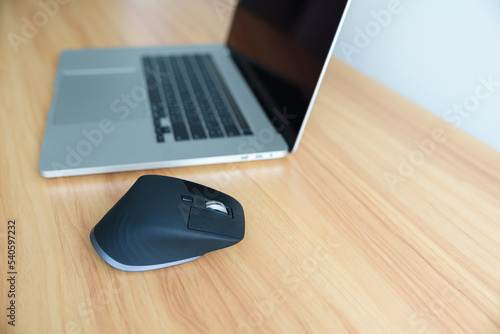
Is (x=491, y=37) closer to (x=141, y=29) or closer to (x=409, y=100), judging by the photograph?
(x=409, y=100)

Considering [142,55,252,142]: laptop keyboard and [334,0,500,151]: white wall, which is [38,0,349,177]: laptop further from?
[334,0,500,151]: white wall

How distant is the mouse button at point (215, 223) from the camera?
43 centimetres

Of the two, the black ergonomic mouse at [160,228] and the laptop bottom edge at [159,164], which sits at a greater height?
the black ergonomic mouse at [160,228]

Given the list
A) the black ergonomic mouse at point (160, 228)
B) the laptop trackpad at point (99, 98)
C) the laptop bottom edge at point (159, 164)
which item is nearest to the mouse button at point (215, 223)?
the black ergonomic mouse at point (160, 228)

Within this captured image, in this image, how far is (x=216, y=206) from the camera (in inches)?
18.3

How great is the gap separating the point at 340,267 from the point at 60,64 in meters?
0.66

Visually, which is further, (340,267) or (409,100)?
(409,100)

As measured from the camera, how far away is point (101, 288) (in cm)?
42

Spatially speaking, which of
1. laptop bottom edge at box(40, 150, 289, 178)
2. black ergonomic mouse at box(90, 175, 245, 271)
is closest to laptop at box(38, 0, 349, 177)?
laptop bottom edge at box(40, 150, 289, 178)

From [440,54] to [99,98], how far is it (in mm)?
690

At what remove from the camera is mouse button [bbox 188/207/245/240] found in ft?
1.41

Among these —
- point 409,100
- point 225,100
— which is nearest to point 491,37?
point 409,100

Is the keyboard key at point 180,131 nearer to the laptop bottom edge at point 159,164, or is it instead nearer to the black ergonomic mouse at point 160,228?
the laptop bottom edge at point 159,164

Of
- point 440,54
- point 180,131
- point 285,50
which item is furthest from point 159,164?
point 440,54
